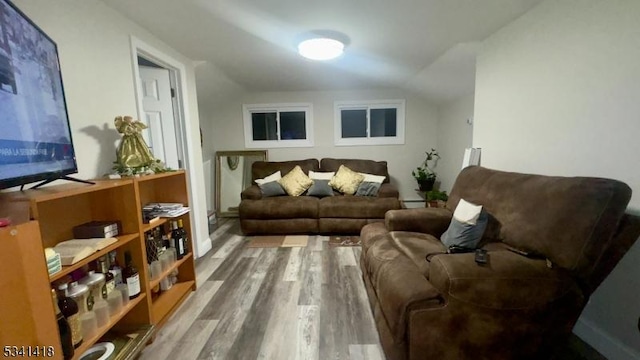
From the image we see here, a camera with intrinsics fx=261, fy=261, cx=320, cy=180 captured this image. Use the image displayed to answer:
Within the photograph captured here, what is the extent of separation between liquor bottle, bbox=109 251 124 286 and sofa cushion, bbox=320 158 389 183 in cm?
319

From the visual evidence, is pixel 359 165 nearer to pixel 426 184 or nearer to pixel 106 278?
pixel 426 184

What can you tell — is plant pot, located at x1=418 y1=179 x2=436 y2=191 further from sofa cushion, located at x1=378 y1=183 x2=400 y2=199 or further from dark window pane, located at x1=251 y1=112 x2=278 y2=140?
dark window pane, located at x1=251 y1=112 x2=278 y2=140

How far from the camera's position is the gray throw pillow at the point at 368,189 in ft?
12.5

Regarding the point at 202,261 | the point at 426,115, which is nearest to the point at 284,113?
the point at 426,115

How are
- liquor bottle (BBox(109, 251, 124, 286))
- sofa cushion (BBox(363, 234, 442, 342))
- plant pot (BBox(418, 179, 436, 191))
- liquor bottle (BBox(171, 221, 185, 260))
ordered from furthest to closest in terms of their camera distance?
1. plant pot (BBox(418, 179, 436, 191))
2. liquor bottle (BBox(171, 221, 185, 260))
3. liquor bottle (BBox(109, 251, 124, 286))
4. sofa cushion (BBox(363, 234, 442, 342))

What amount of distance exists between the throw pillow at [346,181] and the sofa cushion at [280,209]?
554mm

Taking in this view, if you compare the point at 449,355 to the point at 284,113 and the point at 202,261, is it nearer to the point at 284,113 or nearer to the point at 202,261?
the point at 202,261

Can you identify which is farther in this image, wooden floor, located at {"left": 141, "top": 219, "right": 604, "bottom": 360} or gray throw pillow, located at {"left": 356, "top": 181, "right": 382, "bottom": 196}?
gray throw pillow, located at {"left": 356, "top": 181, "right": 382, "bottom": 196}

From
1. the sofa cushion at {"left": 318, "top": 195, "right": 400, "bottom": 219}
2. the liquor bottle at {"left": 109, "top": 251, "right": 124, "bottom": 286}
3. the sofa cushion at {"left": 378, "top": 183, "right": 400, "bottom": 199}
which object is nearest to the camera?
the liquor bottle at {"left": 109, "top": 251, "right": 124, "bottom": 286}

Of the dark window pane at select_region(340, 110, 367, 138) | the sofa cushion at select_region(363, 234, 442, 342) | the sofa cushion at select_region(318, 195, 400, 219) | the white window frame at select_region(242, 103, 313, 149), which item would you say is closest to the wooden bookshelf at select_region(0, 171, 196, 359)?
the sofa cushion at select_region(363, 234, 442, 342)

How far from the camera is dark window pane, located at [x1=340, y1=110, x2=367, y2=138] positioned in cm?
471

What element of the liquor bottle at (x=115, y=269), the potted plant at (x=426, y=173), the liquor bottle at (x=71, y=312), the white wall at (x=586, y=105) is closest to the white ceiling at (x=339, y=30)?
the white wall at (x=586, y=105)

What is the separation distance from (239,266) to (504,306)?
227 cm

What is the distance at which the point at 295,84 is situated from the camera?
13.3ft
